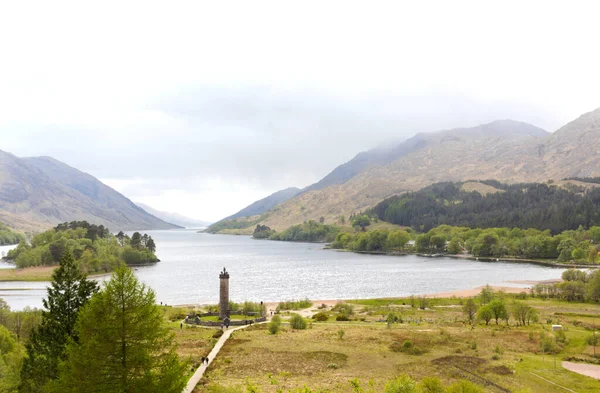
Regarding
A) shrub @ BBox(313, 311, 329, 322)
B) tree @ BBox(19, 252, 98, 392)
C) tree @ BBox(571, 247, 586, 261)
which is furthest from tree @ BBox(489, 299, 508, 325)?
tree @ BBox(571, 247, 586, 261)

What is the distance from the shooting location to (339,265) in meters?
185

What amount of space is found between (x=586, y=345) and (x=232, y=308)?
5395 cm

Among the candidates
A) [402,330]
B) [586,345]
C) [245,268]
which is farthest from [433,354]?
[245,268]

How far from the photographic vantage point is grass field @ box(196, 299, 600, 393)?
4038 cm

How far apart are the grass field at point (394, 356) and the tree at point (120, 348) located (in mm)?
11453

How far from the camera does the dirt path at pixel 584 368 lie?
4283 cm

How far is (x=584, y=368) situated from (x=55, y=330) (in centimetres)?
4607

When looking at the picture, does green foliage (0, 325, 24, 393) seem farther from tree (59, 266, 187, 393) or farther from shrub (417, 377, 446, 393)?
shrub (417, 377, 446, 393)

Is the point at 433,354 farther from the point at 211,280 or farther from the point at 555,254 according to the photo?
the point at 555,254

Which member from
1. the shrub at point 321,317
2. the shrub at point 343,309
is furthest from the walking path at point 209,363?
the shrub at point 343,309

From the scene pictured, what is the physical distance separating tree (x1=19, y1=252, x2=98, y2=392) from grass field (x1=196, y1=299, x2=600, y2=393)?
11270mm

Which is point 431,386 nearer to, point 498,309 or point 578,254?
point 498,309

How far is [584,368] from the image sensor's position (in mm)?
45000

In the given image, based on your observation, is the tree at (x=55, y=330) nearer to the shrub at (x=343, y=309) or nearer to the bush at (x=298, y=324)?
the bush at (x=298, y=324)
